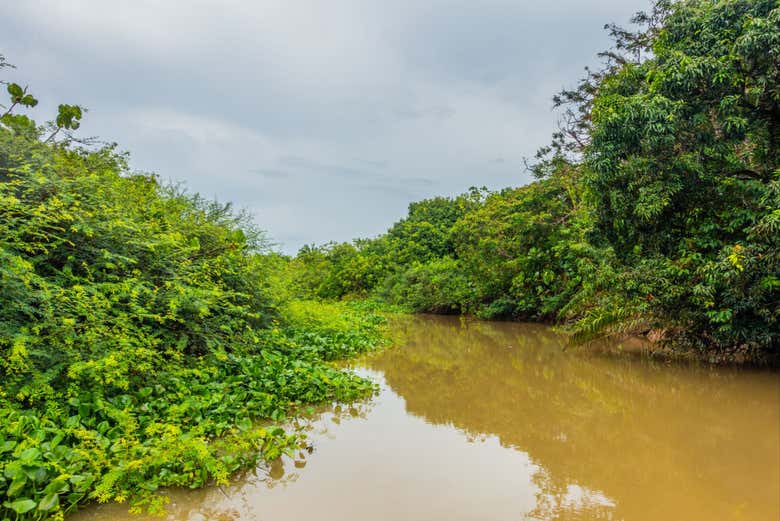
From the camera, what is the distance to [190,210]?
7461 mm

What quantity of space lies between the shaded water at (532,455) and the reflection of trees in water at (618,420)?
2cm

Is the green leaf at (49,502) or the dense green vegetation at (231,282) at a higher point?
the dense green vegetation at (231,282)

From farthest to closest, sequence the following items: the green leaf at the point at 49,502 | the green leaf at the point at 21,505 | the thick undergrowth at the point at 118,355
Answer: the thick undergrowth at the point at 118,355 → the green leaf at the point at 49,502 → the green leaf at the point at 21,505

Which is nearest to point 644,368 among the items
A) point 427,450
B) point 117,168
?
point 427,450

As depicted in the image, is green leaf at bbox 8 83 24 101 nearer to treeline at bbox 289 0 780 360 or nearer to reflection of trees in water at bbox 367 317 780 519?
reflection of trees in water at bbox 367 317 780 519

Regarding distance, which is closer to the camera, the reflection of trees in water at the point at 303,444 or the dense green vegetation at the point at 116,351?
the dense green vegetation at the point at 116,351

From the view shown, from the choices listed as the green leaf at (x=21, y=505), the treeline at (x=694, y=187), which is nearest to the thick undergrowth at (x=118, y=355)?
the green leaf at (x=21, y=505)

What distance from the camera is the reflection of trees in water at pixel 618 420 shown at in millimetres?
3166

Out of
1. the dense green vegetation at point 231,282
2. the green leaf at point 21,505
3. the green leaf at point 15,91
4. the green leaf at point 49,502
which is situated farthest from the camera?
the green leaf at point 15,91

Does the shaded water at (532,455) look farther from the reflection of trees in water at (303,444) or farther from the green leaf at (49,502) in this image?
the green leaf at (49,502)

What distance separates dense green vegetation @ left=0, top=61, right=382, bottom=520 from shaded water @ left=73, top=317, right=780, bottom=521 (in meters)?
0.25

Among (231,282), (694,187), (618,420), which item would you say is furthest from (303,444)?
(694,187)

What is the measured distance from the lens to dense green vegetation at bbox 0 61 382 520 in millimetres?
2807

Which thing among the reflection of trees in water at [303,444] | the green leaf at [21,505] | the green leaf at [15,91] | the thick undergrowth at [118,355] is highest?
the green leaf at [15,91]
